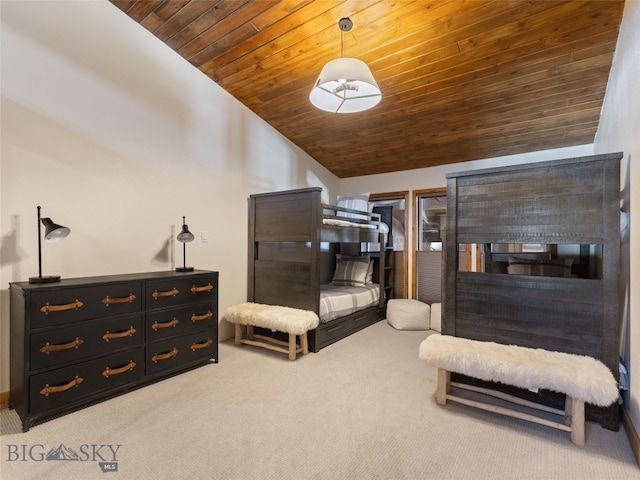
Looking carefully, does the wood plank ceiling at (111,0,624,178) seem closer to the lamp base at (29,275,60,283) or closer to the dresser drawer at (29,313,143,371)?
the lamp base at (29,275,60,283)

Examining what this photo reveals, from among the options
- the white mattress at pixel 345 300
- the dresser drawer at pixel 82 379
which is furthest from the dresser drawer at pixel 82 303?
the white mattress at pixel 345 300

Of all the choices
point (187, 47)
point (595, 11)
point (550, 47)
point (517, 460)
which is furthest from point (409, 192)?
point (517, 460)

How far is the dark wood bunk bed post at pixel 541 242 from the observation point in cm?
187

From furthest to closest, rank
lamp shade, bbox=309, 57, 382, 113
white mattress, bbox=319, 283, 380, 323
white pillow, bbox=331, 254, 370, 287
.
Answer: white pillow, bbox=331, 254, 370, 287
white mattress, bbox=319, 283, 380, 323
lamp shade, bbox=309, 57, 382, 113

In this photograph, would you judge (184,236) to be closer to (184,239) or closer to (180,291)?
(184,239)

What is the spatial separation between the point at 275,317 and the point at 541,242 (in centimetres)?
220

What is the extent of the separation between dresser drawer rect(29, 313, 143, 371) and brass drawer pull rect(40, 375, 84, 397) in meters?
0.13

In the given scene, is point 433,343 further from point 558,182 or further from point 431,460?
point 558,182

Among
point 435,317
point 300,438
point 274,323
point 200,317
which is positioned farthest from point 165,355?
point 435,317

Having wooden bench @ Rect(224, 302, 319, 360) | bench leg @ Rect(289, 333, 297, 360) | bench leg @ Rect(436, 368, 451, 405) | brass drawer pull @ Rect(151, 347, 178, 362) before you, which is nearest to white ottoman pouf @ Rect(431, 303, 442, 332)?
wooden bench @ Rect(224, 302, 319, 360)

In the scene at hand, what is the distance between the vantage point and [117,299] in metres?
2.22

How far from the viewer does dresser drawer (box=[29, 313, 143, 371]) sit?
1.89 meters

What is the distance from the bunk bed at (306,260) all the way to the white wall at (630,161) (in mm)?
2243

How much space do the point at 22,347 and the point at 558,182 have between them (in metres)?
3.47
